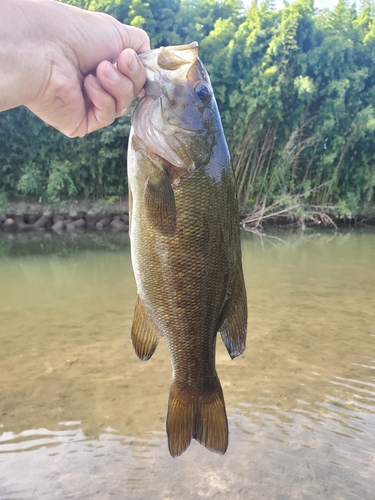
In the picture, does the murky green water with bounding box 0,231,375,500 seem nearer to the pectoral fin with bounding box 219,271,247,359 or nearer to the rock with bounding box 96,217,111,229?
the pectoral fin with bounding box 219,271,247,359

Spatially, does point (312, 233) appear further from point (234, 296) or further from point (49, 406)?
point (234, 296)

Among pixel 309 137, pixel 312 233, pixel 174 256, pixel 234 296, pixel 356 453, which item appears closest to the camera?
pixel 174 256

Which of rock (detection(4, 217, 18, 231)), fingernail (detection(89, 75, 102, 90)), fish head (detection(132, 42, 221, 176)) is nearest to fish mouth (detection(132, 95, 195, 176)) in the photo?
fish head (detection(132, 42, 221, 176))

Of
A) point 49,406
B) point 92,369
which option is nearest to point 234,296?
point 49,406

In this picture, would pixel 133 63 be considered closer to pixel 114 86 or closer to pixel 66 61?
pixel 114 86

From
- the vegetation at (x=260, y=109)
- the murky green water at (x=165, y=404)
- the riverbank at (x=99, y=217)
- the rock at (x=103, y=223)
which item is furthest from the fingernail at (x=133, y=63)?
the rock at (x=103, y=223)

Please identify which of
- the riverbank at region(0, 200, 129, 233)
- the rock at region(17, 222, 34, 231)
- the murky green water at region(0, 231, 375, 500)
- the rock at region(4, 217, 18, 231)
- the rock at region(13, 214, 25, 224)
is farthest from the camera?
the rock at region(13, 214, 25, 224)

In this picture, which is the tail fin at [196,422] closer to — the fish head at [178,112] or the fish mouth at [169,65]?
the fish head at [178,112]
